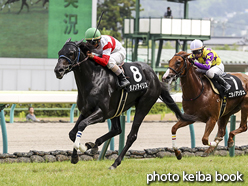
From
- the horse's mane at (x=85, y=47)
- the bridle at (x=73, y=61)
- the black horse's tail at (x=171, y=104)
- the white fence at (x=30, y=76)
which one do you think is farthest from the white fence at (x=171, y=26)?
the bridle at (x=73, y=61)

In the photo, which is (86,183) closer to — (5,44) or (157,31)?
(5,44)

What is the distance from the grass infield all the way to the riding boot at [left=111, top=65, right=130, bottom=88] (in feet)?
3.32

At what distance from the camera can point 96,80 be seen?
5531 millimetres

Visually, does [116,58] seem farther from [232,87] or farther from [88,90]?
[232,87]

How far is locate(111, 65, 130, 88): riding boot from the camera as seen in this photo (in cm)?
570

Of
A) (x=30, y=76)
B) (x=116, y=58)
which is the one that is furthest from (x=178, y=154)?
(x=30, y=76)

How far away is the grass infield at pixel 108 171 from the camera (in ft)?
16.0

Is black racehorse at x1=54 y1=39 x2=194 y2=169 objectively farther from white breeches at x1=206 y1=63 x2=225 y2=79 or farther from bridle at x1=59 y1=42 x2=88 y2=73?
white breeches at x1=206 y1=63 x2=225 y2=79

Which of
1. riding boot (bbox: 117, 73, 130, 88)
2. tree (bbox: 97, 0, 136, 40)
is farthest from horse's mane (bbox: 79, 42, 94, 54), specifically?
tree (bbox: 97, 0, 136, 40)

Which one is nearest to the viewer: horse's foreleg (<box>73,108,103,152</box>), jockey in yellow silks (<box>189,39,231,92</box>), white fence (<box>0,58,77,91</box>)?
horse's foreleg (<box>73,108,103,152</box>)

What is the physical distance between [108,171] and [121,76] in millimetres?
1156

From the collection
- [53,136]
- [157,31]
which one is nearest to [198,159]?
[53,136]

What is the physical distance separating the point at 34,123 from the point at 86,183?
5987mm

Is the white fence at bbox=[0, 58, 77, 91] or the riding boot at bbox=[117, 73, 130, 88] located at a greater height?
the riding boot at bbox=[117, 73, 130, 88]
